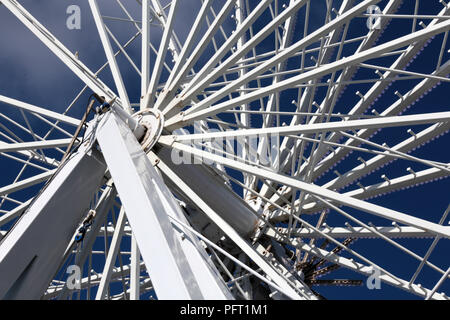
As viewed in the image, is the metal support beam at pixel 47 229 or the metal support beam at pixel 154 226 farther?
the metal support beam at pixel 47 229

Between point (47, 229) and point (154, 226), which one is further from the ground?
point (47, 229)

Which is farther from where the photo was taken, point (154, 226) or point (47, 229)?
point (47, 229)

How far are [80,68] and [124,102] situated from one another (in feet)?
5.90

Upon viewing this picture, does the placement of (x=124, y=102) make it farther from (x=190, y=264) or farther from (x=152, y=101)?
(x=190, y=264)

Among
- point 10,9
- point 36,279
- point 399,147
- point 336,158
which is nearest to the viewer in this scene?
point 36,279

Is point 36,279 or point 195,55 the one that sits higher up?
point 195,55

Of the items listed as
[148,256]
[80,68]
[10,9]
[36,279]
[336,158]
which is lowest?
[148,256]

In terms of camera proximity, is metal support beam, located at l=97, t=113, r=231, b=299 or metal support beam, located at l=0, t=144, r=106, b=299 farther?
metal support beam, located at l=0, t=144, r=106, b=299
